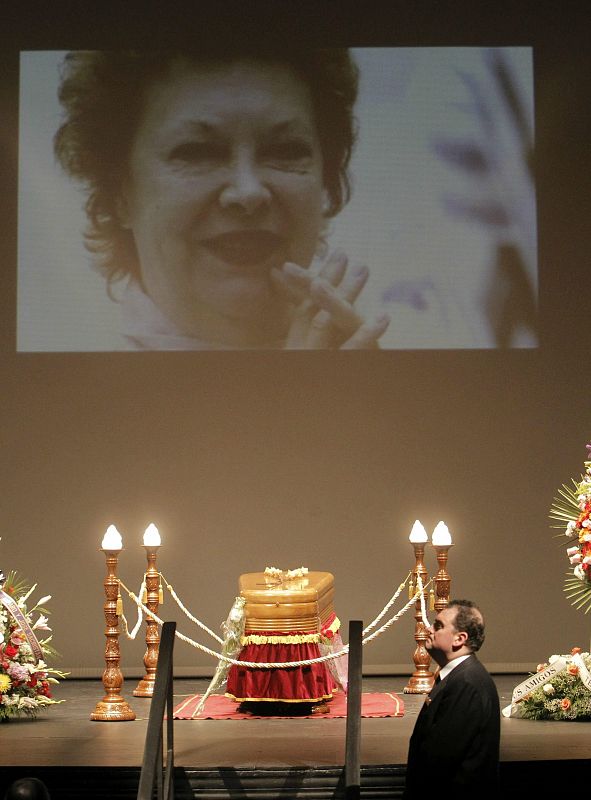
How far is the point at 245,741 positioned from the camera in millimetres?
6434

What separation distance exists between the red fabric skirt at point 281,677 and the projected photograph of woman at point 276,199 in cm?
271

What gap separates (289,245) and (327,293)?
17.8 inches

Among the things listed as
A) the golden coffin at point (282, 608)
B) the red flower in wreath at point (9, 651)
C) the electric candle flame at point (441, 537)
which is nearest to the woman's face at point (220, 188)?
the electric candle flame at point (441, 537)

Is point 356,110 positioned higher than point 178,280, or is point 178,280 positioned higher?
point 356,110

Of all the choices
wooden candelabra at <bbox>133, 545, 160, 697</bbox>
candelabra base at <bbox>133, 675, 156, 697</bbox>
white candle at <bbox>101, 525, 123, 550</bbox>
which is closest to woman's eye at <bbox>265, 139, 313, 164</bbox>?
wooden candelabra at <bbox>133, 545, 160, 697</bbox>

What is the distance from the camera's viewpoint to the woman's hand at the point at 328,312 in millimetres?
9195

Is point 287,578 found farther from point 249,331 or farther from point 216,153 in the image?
point 216,153

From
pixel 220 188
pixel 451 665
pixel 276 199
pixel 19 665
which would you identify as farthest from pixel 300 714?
pixel 220 188

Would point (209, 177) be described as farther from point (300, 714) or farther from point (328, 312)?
point (300, 714)

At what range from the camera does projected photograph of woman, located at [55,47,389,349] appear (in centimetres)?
923

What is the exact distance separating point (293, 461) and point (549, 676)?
9.17 ft

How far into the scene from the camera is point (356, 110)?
930 cm

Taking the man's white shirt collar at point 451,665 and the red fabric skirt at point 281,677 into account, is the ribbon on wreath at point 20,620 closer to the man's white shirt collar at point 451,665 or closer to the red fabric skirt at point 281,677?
the red fabric skirt at point 281,677

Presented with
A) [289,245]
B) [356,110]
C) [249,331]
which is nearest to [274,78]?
[356,110]
